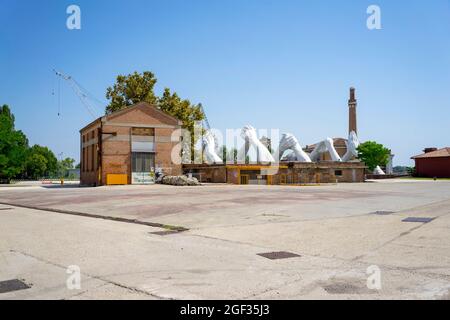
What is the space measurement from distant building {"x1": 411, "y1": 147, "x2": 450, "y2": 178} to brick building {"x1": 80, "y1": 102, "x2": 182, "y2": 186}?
2377 inches

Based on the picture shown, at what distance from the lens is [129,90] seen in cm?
5956

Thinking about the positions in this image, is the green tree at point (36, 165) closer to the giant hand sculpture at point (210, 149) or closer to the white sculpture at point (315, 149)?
the giant hand sculpture at point (210, 149)

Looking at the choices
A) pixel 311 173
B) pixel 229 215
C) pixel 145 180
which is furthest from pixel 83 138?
pixel 229 215

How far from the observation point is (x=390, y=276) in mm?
5816

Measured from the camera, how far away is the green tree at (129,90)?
59.6 metres

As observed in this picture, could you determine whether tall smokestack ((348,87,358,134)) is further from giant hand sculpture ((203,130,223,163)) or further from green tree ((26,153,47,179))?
green tree ((26,153,47,179))

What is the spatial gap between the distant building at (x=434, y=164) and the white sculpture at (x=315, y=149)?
1396 cm

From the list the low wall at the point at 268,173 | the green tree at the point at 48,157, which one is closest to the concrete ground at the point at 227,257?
the low wall at the point at 268,173

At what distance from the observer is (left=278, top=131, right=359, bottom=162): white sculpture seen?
71188 mm

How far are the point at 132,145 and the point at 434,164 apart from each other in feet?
219

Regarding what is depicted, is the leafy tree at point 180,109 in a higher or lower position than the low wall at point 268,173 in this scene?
higher
